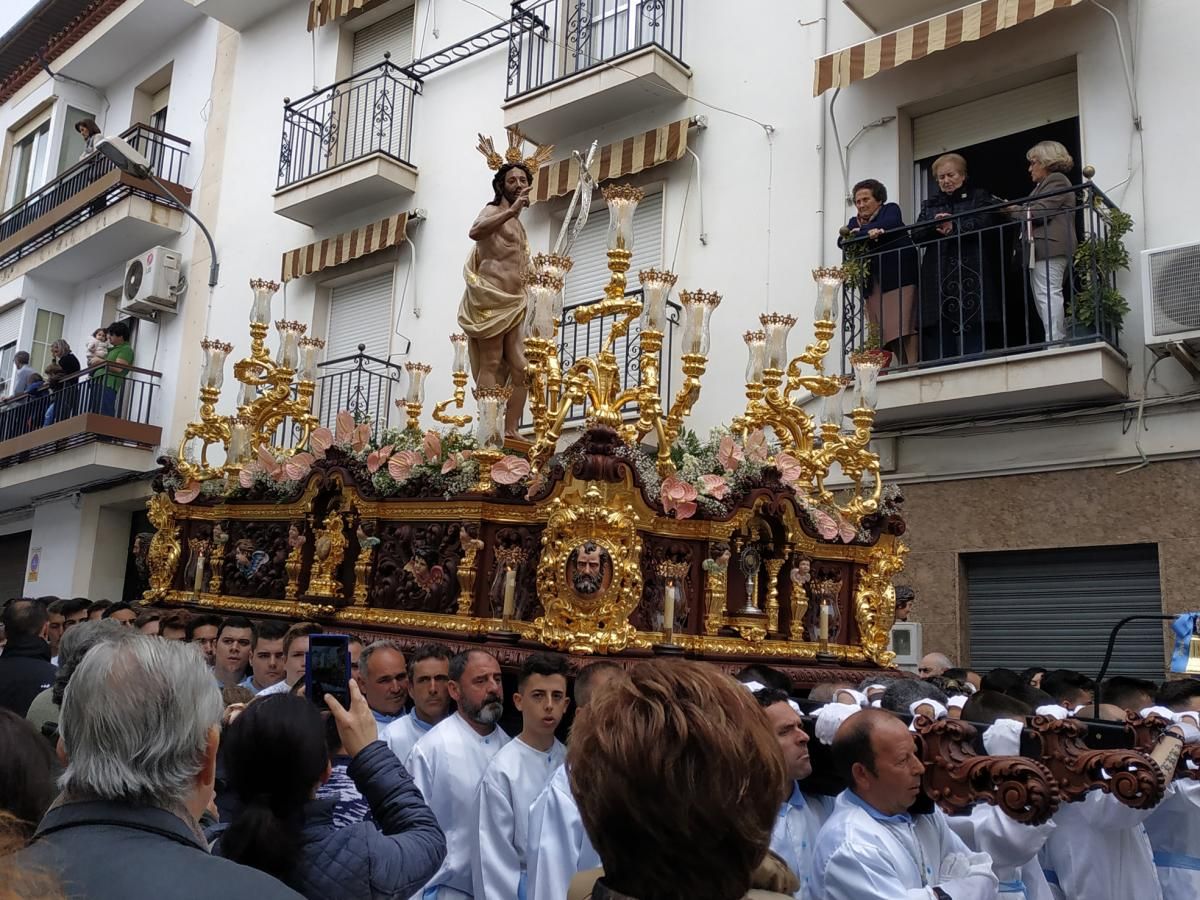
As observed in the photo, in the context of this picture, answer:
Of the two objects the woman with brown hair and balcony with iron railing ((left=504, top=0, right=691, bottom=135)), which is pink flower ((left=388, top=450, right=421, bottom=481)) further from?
balcony with iron railing ((left=504, top=0, right=691, bottom=135))

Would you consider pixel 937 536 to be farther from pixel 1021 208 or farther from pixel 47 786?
pixel 47 786

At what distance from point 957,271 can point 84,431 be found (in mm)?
10962

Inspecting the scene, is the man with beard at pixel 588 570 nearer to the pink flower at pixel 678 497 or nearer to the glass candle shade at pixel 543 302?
the pink flower at pixel 678 497

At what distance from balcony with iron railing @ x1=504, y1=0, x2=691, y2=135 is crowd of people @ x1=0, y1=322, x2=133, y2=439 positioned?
694 cm

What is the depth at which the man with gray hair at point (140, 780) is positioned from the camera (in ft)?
5.74

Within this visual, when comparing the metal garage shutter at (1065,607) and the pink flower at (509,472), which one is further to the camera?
the metal garage shutter at (1065,607)

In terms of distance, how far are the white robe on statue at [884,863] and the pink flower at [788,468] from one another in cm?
337

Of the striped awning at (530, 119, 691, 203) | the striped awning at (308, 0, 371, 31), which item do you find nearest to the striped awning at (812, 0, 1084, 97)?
the striped awning at (530, 119, 691, 203)

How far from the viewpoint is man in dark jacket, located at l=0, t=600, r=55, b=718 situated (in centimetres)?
517

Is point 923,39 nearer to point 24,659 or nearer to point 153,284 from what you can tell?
point 24,659

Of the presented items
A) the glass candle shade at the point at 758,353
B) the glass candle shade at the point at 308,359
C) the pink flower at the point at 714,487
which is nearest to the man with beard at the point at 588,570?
the pink flower at the point at 714,487

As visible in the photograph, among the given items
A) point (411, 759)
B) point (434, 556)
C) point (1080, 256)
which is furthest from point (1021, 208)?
point (411, 759)

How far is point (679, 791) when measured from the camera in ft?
5.59

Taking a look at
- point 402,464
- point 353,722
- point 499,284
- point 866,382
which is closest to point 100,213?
point 499,284
